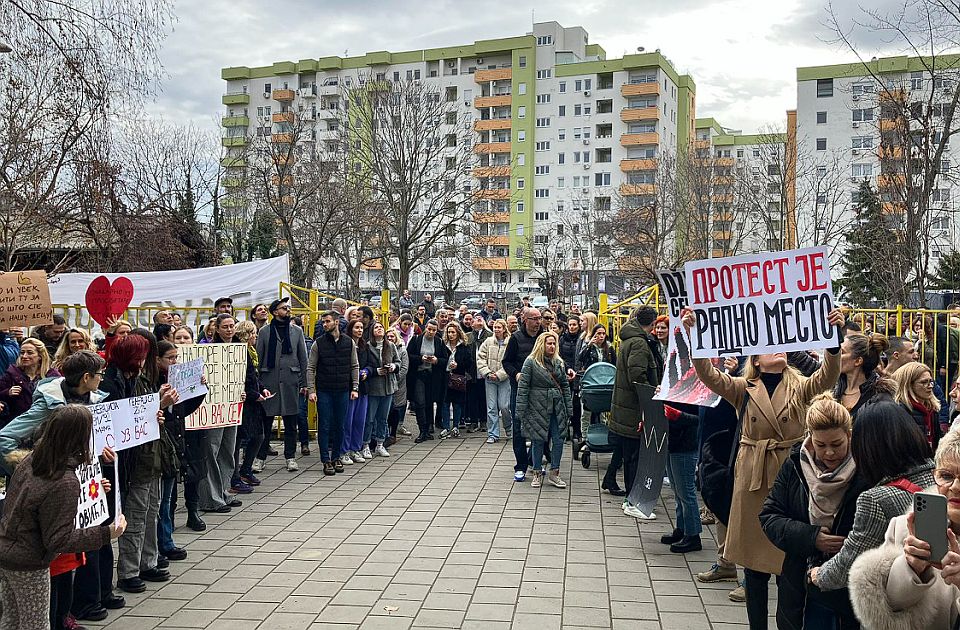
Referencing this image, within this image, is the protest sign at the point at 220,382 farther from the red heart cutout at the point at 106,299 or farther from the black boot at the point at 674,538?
the black boot at the point at 674,538

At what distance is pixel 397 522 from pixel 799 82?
74.4 metres

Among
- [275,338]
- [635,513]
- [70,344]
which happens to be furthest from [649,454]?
[70,344]

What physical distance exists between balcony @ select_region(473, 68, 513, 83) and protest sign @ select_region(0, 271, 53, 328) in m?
84.4

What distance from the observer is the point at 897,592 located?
10.3 feet

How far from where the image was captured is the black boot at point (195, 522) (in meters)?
8.53

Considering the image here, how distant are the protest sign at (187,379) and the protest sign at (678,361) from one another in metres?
3.95

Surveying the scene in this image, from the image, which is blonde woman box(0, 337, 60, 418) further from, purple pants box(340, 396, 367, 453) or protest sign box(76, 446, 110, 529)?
purple pants box(340, 396, 367, 453)

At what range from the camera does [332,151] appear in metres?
41.4

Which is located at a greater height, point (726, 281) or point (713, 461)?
point (726, 281)

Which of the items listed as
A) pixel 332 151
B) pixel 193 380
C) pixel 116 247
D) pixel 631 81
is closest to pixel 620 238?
pixel 332 151

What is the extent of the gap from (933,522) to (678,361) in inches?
188

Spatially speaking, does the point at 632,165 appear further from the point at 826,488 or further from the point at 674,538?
the point at 826,488

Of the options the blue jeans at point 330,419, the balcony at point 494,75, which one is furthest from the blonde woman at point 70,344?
the balcony at point 494,75

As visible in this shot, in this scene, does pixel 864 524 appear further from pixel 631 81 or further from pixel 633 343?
pixel 631 81
